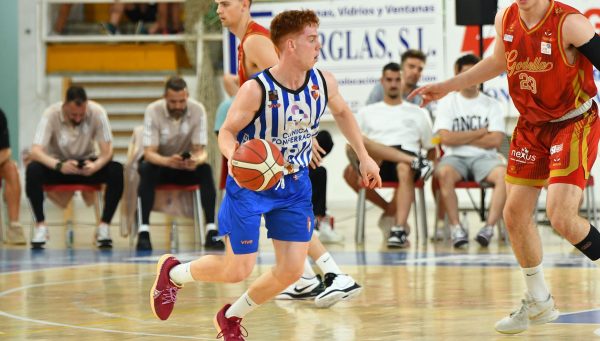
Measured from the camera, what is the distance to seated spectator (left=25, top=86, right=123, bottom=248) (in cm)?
1006

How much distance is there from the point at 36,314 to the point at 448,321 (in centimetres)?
208

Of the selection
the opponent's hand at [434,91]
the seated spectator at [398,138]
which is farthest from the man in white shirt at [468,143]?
the opponent's hand at [434,91]

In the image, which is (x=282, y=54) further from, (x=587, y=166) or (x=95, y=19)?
(x=95, y=19)

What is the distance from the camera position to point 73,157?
10359 millimetres

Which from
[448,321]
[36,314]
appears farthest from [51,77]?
[448,321]

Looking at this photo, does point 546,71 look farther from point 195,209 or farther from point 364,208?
point 195,209

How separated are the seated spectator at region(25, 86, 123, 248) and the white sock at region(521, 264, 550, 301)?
5589mm

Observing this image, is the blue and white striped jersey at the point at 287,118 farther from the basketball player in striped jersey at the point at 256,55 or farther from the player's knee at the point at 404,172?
the player's knee at the point at 404,172

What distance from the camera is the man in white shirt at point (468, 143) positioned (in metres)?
9.76

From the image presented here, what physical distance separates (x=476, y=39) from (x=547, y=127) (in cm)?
836

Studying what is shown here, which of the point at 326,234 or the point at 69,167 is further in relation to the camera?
the point at 326,234

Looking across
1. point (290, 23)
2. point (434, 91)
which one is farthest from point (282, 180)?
point (434, 91)

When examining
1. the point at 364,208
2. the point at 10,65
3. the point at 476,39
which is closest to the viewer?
the point at 364,208

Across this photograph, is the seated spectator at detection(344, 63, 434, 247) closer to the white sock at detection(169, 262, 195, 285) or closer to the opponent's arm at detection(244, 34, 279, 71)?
the opponent's arm at detection(244, 34, 279, 71)
